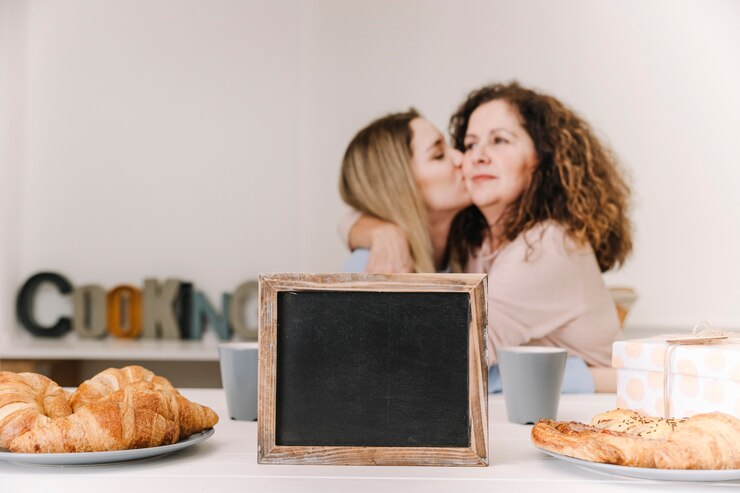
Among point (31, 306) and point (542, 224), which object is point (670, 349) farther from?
point (31, 306)

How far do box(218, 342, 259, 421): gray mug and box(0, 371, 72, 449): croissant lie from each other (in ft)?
0.85

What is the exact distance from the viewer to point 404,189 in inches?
91.9

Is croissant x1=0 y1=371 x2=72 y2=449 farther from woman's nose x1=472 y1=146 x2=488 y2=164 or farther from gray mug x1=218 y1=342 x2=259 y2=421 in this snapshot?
woman's nose x1=472 y1=146 x2=488 y2=164

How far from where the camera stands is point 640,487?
2.20 feet

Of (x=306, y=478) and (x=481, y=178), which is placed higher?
(x=481, y=178)

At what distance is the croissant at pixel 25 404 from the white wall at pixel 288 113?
157cm

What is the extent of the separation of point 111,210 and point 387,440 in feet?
6.77

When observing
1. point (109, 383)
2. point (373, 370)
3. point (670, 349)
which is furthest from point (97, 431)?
point (670, 349)

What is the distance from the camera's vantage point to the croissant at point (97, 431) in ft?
2.36

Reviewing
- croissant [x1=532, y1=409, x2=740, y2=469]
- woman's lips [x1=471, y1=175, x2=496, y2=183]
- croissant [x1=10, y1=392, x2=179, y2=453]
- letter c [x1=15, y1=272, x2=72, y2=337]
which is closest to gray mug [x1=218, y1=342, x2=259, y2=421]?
croissant [x1=10, y1=392, x2=179, y2=453]

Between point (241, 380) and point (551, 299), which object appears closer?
point (241, 380)

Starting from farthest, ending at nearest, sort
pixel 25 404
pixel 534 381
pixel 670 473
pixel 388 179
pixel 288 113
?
pixel 288 113, pixel 388 179, pixel 534 381, pixel 25 404, pixel 670 473

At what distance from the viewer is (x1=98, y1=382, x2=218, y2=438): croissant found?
2.50ft

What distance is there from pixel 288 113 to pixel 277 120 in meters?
0.04
